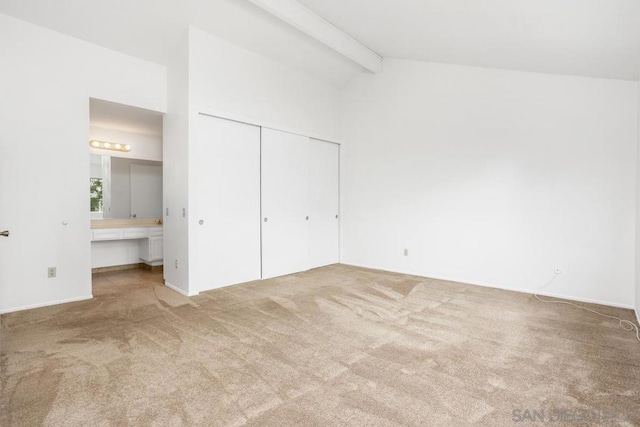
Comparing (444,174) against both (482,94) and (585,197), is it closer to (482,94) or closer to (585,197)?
(482,94)

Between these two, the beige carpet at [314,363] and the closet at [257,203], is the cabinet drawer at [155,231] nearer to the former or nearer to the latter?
the beige carpet at [314,363]

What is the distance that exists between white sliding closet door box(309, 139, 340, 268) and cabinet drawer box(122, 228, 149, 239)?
2730 mm

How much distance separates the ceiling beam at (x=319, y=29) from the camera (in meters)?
3.54

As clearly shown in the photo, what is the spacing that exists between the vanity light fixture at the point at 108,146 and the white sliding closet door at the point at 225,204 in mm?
2405

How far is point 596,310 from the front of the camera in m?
3.45

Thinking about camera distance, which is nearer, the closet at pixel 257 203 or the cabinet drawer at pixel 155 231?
the closet at pixel 257 203

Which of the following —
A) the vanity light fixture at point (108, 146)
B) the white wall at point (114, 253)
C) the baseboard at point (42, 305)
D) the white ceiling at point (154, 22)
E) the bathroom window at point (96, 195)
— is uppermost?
the white ceiling at point (154, 22)

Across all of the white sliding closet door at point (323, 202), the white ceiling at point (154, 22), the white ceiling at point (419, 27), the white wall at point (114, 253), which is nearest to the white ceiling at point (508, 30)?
the white ceiling at point (419, 27)

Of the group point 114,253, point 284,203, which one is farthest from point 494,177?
point 114,253

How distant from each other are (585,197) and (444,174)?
65.3 inches

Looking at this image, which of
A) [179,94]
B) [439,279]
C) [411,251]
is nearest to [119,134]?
[179,94]

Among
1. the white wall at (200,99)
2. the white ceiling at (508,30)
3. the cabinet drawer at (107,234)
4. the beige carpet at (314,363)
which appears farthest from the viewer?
the cabinet drawer at (107,234)

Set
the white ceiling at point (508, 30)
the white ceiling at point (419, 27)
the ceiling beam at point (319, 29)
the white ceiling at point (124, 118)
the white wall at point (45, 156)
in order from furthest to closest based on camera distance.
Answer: the white ceiling at point (124, 118)
the ceiling beam at point (319, 29)
the white wall at point (45, 156)
the white ceiling at point (419, 27)
the white ceiling at point (508, 30)

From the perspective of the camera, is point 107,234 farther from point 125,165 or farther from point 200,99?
point 200,99
